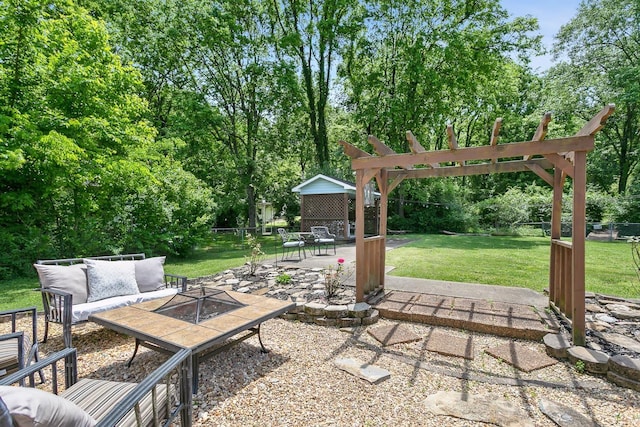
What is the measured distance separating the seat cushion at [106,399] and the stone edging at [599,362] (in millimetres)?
3648

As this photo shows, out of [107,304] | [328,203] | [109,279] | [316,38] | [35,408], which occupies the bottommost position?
[107,304]

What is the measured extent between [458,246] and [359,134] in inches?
382

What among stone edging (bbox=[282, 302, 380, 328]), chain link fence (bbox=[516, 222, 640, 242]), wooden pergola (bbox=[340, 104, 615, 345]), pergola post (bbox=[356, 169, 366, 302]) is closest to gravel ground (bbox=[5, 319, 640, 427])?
stone edging (bbox=[282, 302, 380, 328])

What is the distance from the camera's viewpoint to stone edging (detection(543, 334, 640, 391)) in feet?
9.14

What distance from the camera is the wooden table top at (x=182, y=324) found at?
8.30 ft

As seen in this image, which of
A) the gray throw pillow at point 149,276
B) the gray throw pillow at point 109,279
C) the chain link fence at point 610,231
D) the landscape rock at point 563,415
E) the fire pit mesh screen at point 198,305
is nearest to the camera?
the landscape rock at point 563,415

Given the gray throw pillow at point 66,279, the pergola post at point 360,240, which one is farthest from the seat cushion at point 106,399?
the pergola post at point 360,240

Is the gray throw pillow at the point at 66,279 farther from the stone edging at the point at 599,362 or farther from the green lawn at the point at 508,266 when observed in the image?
the green lawn at the point at 508,266

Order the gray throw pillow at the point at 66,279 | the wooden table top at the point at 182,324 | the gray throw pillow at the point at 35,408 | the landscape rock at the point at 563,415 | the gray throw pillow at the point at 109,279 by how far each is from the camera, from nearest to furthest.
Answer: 1. the gray throw pillow at the point at 35,408
2. the landscape rock at the point at 563,415
3. the wooden table top at the point at 182,324
4. the gray throw pillow at the point at 66,279
5. the gray throw pillow at the point at 109,279

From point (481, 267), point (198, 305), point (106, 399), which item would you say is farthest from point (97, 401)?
point (481, 267)

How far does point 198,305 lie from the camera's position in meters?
3.23

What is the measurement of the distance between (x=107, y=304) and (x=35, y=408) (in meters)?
2.96

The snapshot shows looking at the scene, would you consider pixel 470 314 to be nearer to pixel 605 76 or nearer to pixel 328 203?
pixel 328 203

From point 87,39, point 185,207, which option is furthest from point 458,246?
point 87,39
